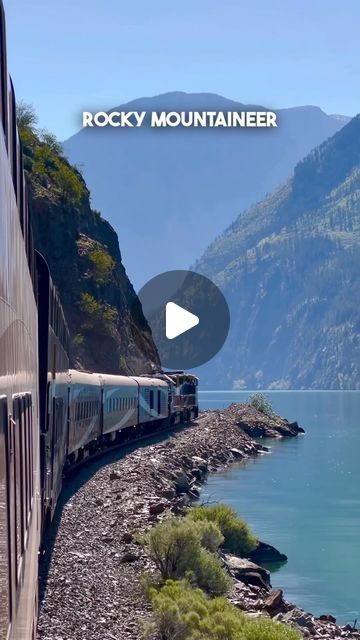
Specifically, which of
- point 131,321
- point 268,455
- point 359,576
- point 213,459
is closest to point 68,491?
point 359,576

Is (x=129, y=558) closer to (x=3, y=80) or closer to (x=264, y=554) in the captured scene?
(x=264, y=554)

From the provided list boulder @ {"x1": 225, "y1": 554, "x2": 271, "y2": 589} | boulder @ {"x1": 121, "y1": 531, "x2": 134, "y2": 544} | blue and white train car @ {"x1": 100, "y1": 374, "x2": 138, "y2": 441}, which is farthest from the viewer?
blue and white train car @ {"x1": 100, "y1": 374, "x2": 138, "y2": 441}

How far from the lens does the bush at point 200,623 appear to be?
15617 mm

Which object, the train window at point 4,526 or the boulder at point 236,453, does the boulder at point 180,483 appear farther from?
the train window at point 4,526

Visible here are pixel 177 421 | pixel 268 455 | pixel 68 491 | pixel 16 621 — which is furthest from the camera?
pixel 268 455

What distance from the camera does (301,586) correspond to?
32.8 metres

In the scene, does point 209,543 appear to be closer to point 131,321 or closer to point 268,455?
point 268,455

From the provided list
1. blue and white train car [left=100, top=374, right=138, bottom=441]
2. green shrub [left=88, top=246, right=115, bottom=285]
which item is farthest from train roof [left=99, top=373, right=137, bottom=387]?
green shrub [left=88, top=246, right=115, bottom=285]

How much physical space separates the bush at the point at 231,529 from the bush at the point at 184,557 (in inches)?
392

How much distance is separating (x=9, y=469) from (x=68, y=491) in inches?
1040

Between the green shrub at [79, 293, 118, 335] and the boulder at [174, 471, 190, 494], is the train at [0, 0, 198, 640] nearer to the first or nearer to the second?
the boulder at [174, 471, 190, 494]

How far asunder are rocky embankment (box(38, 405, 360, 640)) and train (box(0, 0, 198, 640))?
1.11 meters

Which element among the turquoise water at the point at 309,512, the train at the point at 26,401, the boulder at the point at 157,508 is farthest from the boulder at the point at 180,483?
the boulder at the point at 157,508

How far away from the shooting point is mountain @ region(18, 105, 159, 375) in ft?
254
